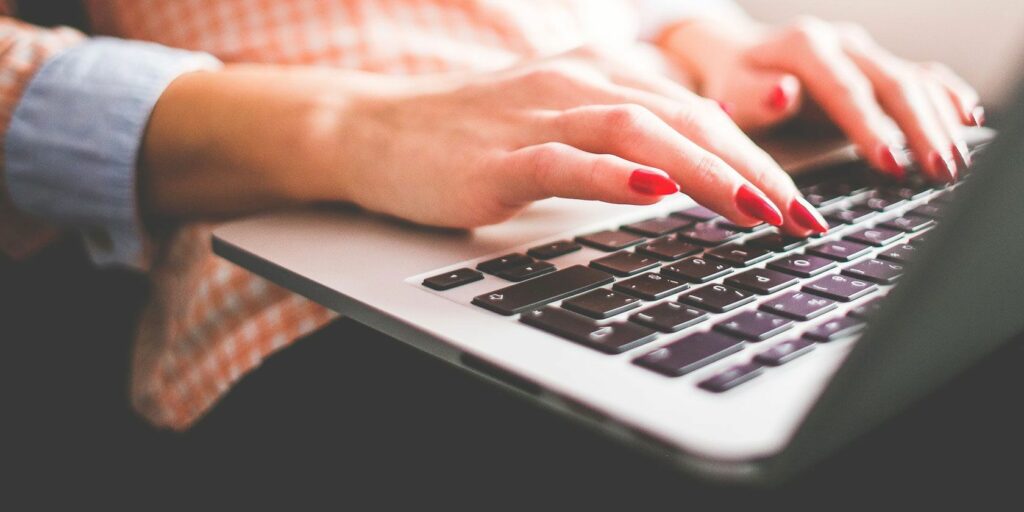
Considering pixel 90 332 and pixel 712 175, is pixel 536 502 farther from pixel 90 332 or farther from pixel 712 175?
pixel 90 332

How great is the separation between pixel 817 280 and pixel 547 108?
0.63ft

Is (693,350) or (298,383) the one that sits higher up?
(693,350)

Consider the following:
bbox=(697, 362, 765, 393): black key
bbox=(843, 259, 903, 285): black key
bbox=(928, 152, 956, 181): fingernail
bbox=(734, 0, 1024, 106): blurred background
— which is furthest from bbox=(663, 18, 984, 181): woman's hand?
bbox=(734, 0, 1024, 106): blurred background

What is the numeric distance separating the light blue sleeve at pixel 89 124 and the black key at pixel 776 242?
41 centimetres

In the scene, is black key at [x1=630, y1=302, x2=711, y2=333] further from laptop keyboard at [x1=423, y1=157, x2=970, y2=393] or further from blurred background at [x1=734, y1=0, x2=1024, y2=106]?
blurred background at [x1=734, y1=0, x2=1024, y2=106]

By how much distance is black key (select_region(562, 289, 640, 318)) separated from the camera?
330mm

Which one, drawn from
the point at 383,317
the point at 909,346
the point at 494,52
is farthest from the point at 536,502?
the point at 494,52

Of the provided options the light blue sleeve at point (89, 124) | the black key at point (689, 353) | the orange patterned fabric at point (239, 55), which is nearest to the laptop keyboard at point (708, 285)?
the black key at point (689, 353)

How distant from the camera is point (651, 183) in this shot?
1.32ft

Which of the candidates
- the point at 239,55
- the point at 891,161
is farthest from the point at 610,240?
the point at 239,55

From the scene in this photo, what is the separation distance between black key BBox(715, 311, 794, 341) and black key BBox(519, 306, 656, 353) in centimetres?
3

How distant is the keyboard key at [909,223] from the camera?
1.48 ft

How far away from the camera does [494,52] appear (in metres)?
0.69

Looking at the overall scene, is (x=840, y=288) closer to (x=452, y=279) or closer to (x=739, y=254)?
(x=739, y=254)
